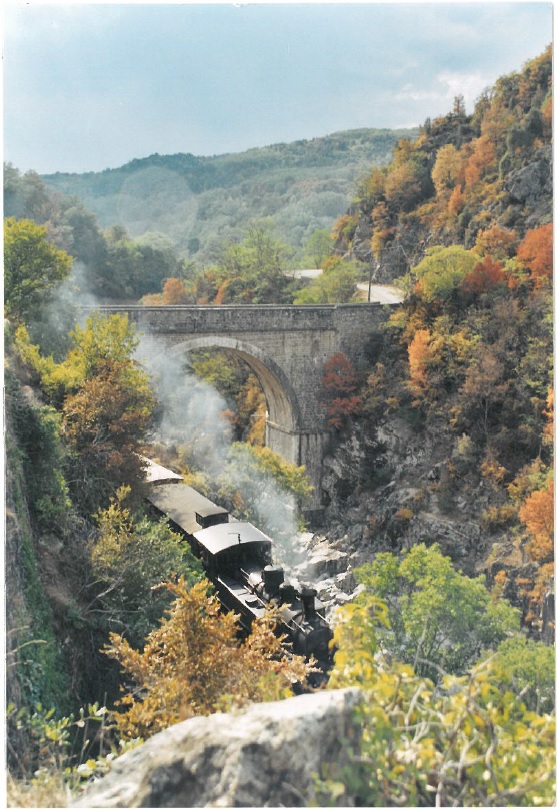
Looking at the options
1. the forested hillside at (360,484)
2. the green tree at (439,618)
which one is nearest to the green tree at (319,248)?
the forested hillside at (360,484)

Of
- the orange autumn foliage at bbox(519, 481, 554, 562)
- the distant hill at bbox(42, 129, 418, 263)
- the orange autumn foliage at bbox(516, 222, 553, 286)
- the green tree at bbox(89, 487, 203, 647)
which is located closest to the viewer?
the green tree at bbox(89, 487, 203, 647)

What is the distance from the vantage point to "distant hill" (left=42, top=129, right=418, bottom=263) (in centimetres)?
5500

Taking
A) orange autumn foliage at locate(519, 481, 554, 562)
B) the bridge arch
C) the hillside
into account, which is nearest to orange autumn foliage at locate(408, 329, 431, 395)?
the bridge arch

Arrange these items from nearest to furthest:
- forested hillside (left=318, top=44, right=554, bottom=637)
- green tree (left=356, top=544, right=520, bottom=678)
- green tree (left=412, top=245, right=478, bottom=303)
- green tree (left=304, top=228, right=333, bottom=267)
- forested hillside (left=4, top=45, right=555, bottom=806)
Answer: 1. forested hillside (left=4, top=45, right=555, bottom=806)
2. green tree (left=356, top=544, right=520, bottom=678)
3. forested hillside (left=318, top=44, right=554, bottom=637)
4. green tree (left=412, top=245, right=478, bottom=303)
5. green tree (left=304, top=228, right=333, bottom=267)

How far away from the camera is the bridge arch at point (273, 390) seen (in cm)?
2414

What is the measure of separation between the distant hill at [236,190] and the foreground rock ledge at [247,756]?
50231mm

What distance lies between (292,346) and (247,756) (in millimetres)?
22781

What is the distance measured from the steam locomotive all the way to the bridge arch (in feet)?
25.5

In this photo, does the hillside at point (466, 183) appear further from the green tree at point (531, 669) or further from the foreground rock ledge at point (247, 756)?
the foreground rock ledge at point (247, 756)

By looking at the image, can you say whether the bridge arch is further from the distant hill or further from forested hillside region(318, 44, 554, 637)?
the distant hill

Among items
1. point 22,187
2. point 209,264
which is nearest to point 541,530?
point 22,187

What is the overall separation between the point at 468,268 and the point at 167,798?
24273 millimetres

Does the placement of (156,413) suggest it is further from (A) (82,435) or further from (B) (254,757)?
(B) (254,757)

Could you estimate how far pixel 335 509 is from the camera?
26.0 metres
